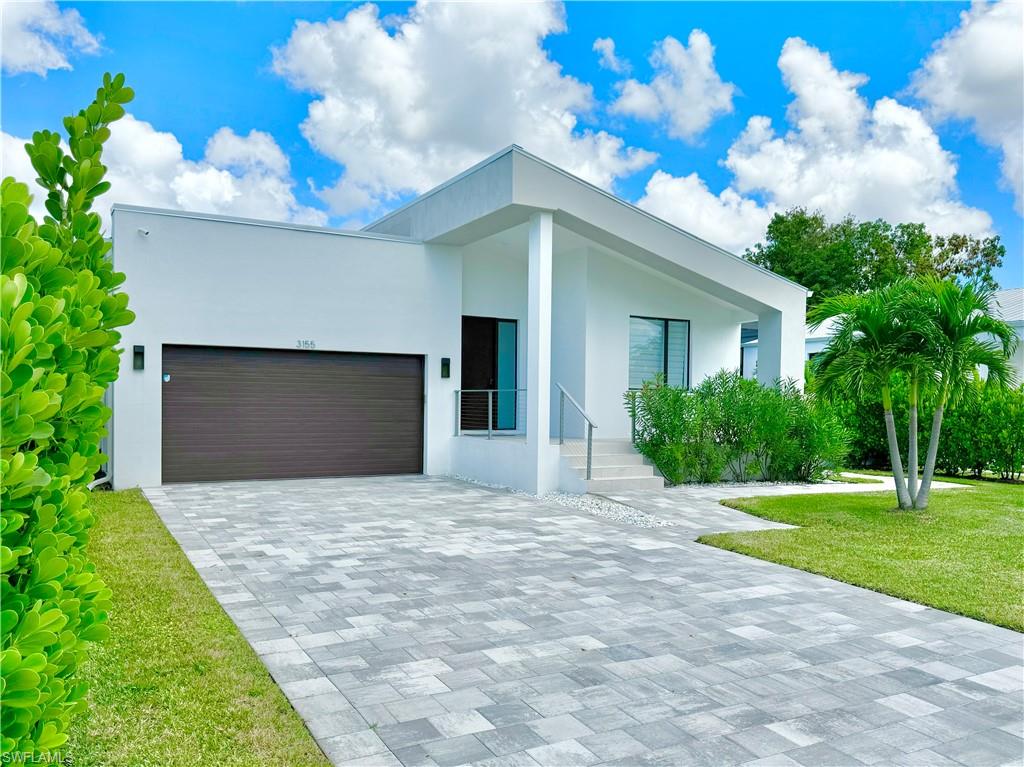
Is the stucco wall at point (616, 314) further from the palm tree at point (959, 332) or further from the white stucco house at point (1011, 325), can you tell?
the palm tree at point (959, 332)

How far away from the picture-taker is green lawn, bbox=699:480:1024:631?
588cm

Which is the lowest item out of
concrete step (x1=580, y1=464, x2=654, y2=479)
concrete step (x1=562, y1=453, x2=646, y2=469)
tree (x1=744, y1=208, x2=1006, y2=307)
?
concrete step (x1=580, y1=464, x2=654, y2=479)

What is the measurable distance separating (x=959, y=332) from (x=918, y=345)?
0.46 metres

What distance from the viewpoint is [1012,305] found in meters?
21.4

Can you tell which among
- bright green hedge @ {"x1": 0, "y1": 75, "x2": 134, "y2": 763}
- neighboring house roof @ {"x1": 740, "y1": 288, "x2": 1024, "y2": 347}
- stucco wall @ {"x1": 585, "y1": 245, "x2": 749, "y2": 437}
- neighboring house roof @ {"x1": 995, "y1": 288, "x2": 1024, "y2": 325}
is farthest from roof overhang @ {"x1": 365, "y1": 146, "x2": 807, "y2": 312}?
neighboring house roof @ {"x1": 995, "y1": 288, "x2": 1024, "y2": 325}

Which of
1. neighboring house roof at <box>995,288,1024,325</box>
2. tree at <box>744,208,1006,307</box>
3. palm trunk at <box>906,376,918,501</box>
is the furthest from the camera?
tree at <box>744,208,1006,307</box>

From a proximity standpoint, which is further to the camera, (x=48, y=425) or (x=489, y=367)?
(x=489, y=367)

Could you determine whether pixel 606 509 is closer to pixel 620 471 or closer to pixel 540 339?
pixel 620 471

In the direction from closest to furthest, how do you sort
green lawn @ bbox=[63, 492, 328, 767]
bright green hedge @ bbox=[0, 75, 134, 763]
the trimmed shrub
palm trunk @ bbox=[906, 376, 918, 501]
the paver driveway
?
bright green hedge @ bbox=[0, 75, 134, 763] → green lawn @ bbox=[63, 492, 328, 767] → the paver driveway → palm trunk @ bbox=[906, 376, 918, 501] → the trimmed shrub

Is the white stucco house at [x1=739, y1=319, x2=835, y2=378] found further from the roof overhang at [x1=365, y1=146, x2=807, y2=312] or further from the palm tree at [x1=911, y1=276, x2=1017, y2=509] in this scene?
the palm tree at [x1=911, y1=276, x2=1017, y2=509]

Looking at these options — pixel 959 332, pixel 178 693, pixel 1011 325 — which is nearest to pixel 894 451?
pixel 959 332

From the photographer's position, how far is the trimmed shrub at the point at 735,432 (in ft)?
40.0

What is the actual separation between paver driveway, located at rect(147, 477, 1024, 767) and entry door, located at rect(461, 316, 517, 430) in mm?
6790

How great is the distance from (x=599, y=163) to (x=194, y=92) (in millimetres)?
13721
